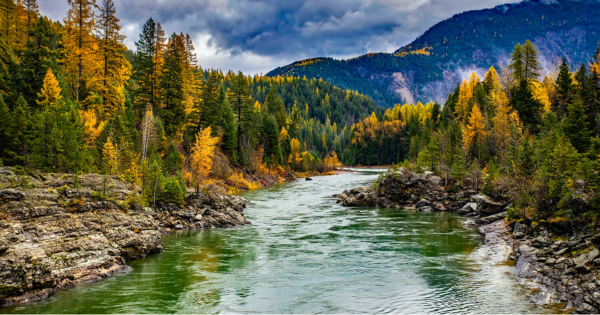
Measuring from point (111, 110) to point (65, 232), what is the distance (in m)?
27.5

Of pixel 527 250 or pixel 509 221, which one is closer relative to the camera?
pixel 527 250

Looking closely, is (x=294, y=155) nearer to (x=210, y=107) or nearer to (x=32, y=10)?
(x=210, y=107)

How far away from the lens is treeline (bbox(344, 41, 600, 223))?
21234mm

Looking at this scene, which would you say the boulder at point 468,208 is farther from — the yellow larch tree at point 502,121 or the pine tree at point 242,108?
the pine tree at point 242,108

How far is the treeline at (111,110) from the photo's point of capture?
26391mm

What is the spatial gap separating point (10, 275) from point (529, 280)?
22757 mm

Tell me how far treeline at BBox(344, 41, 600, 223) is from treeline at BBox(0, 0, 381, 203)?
27.3 metres

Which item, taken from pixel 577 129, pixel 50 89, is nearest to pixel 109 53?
pixel 50 89

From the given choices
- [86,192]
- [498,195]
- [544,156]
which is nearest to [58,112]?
[86,192]

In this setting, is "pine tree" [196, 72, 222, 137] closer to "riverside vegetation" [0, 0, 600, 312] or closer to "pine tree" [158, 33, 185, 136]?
"riverside vegetation" [0, 0, 600, 312]

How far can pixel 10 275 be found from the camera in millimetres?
13805

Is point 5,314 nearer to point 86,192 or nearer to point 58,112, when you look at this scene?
point 86,192

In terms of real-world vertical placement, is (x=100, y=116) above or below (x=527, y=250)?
above

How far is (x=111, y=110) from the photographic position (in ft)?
135
